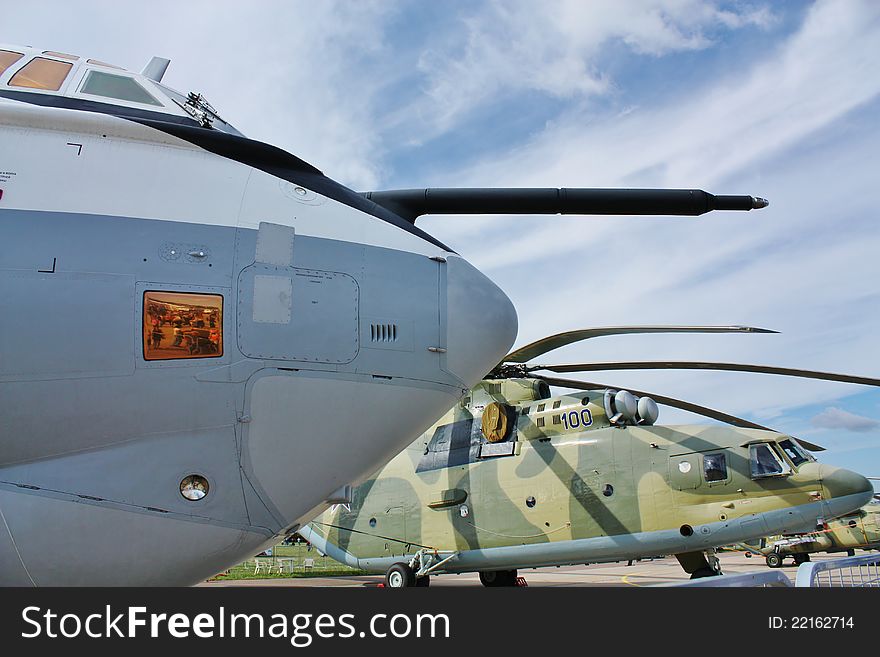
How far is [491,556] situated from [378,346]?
353 inches

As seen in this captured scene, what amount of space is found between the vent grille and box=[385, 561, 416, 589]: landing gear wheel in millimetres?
9464

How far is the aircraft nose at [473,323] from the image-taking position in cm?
476

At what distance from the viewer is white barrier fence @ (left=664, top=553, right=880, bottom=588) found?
390cm

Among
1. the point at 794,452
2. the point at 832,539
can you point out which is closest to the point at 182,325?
the point at 794,452

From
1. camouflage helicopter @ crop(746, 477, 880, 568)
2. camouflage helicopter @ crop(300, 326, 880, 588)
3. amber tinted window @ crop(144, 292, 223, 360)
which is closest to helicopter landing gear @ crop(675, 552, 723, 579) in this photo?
camouflage helicopter @ crop(300, 326, 880, 588)

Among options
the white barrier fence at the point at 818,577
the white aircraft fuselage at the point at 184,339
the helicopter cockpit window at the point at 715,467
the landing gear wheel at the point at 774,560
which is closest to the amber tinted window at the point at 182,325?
the white aircraft fuselage at the point at 184,339

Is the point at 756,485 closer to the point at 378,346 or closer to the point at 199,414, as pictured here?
the point at 378,346

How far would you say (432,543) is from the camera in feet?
42.4

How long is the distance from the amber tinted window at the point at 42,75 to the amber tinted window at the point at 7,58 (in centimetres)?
10

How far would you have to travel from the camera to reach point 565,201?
6.25 m

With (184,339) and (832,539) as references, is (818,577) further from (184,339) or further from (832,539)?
(832,539)

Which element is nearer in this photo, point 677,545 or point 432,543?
point 677,545

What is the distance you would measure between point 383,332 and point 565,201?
2604mm
